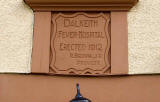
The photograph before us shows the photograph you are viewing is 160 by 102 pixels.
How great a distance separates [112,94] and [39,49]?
3.05ft

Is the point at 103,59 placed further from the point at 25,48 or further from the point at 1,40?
the point at 1,40

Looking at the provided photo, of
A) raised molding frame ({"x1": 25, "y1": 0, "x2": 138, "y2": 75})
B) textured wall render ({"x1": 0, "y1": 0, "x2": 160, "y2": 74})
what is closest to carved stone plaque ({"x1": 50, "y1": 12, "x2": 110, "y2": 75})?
raised molding frame ({"x1": 25, "y1": 0, "x2": 138, "y2": 75})

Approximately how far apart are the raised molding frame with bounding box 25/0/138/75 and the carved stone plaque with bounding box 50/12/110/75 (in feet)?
0.19

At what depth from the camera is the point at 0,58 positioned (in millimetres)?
4473

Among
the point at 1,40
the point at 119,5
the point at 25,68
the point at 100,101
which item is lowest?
the point at 100,101

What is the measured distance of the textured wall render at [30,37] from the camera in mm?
4410

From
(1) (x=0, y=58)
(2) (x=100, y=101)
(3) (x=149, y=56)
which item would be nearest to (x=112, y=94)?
(2) (x=100, y=101)

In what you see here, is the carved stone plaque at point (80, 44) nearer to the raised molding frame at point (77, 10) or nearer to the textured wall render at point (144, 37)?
the raised molding frame at point (77, 10)

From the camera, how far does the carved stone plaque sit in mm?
4387

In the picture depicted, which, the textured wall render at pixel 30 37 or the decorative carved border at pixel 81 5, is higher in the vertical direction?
the decorative carved border at pixel 81 5

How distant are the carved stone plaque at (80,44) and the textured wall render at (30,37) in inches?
10.6

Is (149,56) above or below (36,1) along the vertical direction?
below

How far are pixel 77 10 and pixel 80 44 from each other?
15.3 inches

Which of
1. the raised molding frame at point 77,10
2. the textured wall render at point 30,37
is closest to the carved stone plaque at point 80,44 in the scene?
the raised molding frame at point 77,10
